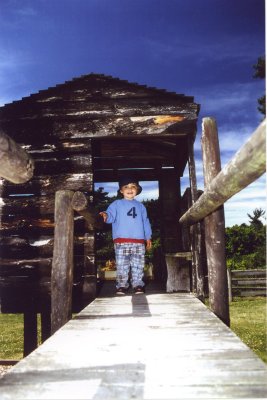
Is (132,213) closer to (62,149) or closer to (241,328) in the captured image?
(62,149)

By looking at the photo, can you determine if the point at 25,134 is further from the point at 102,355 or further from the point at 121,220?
the point at 102,355

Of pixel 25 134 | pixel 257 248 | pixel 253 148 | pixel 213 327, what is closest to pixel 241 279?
pixel 257 248

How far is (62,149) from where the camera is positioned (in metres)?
5.55

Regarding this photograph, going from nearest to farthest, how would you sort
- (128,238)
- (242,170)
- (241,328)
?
(242,170) → (128,238) → (241,328)

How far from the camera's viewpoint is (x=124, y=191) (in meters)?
5.35

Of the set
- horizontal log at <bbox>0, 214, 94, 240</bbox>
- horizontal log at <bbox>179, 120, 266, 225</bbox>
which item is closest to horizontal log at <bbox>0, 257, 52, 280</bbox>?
horizontal log at <bbox>0, 214, 94, 240</bbox>

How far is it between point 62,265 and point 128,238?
1.77 metres

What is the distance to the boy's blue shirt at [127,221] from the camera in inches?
197

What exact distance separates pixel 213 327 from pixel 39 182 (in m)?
3.88

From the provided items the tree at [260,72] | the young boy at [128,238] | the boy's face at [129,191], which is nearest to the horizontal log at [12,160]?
the young boy at [128,238]

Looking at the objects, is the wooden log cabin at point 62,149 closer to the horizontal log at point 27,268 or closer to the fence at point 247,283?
the horizontal log at point 27,268

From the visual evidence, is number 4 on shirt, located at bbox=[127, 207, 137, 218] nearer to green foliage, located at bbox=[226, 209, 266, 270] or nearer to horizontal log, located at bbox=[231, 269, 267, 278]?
horizontal log, located at bbox=[231, 269, 267, 278]

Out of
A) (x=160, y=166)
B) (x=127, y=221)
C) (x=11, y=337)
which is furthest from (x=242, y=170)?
(x=11, y=337)

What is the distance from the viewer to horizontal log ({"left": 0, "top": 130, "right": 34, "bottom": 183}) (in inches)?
69.0
